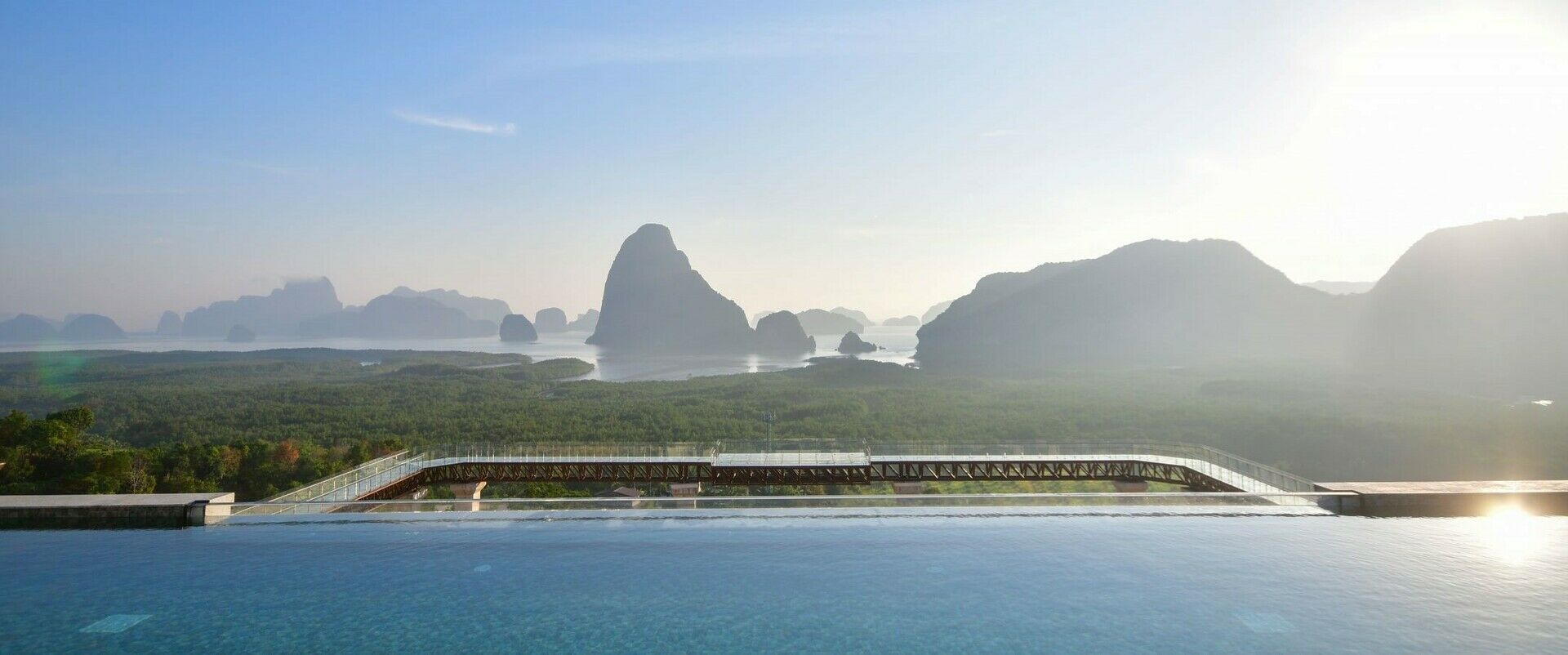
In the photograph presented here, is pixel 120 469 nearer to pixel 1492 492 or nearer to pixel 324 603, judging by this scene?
pixel 324 603

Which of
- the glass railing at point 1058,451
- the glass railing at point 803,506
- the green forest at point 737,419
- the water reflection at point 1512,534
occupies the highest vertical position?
the glass railing at point 803,506

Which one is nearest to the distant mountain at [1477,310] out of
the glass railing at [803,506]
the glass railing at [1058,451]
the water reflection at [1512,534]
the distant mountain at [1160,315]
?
the distant mountain at [1160,315]

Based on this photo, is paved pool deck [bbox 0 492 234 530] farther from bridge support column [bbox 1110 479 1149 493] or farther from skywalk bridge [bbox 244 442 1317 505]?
bridge support column [bbox 1110 479 1149 493]

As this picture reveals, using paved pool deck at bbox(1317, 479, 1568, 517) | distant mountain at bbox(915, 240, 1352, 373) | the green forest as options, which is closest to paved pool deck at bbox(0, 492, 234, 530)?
the green forest

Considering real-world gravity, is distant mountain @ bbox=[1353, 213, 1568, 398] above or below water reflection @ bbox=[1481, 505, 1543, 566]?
above

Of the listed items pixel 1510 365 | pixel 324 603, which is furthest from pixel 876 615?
pixel 1510 365

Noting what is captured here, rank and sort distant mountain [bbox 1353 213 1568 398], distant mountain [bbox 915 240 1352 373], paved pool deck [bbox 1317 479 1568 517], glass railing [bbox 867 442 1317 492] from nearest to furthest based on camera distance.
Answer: paved pool deck [bbox 1317 479 1568 517], glass railing [bbox 867 442 1317 492], distant mountain [bbox 1353 213 1568 398], distant mountain [bbox 915 240 1352 373]

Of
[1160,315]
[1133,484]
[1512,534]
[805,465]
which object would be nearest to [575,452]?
[805,465]

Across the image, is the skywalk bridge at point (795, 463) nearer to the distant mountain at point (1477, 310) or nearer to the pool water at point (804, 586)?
the pool water at point (804, 586)
